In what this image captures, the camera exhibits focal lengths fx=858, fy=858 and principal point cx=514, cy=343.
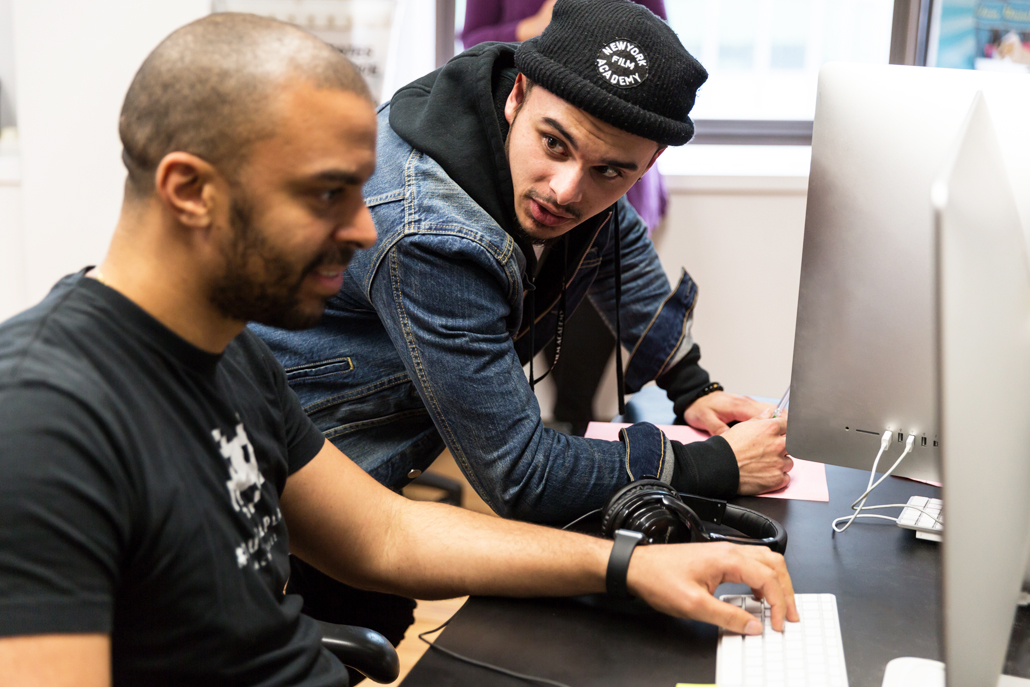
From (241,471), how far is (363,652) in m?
0.28

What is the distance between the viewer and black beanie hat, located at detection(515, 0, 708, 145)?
1031 mm

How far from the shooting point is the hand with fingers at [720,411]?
4.47 feet

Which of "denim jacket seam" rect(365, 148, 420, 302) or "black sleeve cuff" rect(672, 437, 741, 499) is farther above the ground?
"denim jacket seam" rect(365, 148, 420, 302)

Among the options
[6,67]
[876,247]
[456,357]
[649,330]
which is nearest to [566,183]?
[456,357]

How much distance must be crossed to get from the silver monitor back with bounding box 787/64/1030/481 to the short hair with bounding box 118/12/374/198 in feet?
1.90

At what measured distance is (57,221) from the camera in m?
2.70

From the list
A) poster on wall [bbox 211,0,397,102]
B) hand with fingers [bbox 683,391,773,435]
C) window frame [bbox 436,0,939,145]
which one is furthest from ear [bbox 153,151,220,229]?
window frame [bbox 436,0,939,145]

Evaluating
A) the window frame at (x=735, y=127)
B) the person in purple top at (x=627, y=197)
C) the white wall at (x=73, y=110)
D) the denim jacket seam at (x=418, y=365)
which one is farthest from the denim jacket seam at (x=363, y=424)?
the window frame at (x=735, y=127)

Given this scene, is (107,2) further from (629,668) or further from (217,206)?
(629,668)

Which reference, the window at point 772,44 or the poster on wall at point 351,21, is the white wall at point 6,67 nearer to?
the poster on wall at point 351,21

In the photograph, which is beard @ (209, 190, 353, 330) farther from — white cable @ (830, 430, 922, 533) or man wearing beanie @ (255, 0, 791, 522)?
white cable @ (830, 430, 922, 533)

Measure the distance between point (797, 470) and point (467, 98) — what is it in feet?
2.30

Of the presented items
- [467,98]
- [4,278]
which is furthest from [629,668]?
[4,278]

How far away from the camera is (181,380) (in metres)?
0.66
